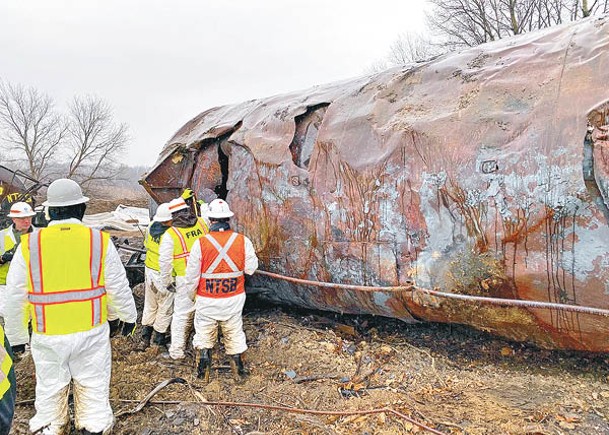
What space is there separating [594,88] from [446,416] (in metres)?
2.44

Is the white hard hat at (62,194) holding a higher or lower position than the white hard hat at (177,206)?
higher

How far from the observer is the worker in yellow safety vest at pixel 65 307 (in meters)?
2.93

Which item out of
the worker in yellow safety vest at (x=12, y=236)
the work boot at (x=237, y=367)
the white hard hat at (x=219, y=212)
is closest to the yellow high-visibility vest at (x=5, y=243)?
the worker in yellow safety vest at (x=12, y=236)

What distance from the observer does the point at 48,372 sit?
3.00m

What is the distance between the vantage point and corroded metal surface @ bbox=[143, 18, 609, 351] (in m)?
3.03

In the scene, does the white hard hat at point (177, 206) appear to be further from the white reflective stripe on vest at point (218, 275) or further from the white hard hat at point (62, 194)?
the white hard hat at point (62, 194)

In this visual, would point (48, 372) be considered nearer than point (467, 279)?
Yes

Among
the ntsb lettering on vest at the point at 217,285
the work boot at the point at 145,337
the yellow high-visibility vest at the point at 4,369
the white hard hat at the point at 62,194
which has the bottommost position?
the work boot at the point at 145,337

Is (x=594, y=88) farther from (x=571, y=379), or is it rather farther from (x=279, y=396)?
(x=279, y=396)

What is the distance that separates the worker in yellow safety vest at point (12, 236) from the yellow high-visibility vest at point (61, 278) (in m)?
2.21

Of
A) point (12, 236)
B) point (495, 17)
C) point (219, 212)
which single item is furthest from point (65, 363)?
point (495, 17)

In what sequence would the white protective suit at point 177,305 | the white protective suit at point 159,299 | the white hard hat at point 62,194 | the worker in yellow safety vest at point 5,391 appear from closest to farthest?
1. the worker in yellow safety vest at point 5,391
2. the white hard hat at point 62,194
3. the white protective suit at point 177,305
4. the white protective suit at point 159,299

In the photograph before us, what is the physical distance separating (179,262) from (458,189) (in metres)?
2.89

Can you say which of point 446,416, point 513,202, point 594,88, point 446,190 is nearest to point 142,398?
point 446,416
